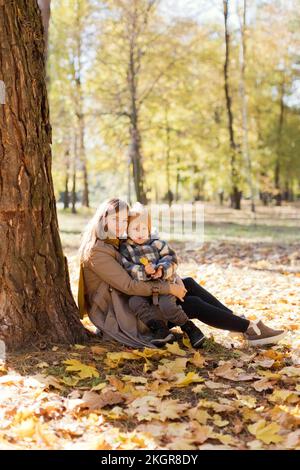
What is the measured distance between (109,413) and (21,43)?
2.56 meters

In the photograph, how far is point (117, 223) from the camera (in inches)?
172

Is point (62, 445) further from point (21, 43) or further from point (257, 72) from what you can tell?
point (257, 72)

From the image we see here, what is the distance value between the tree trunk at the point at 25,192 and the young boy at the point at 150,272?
63cm

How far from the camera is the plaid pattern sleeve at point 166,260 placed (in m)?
4.37

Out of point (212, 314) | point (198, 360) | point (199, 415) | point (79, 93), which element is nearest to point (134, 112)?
point (79, 93)

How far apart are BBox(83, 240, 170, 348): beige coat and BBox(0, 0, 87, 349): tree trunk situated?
0.37 m

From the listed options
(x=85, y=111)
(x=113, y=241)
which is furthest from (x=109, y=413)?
(x=85, y=111)

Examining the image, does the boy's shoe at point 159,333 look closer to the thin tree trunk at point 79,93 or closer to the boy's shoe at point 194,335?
the boy's shoe at point 194,335

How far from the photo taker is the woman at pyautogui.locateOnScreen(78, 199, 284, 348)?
4.33 meters

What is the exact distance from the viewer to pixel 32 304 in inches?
158

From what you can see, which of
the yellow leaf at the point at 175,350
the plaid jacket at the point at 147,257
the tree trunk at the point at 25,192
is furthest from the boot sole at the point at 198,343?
the tree trunk at the point at 25,192

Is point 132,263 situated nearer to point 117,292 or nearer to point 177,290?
point 117,292
